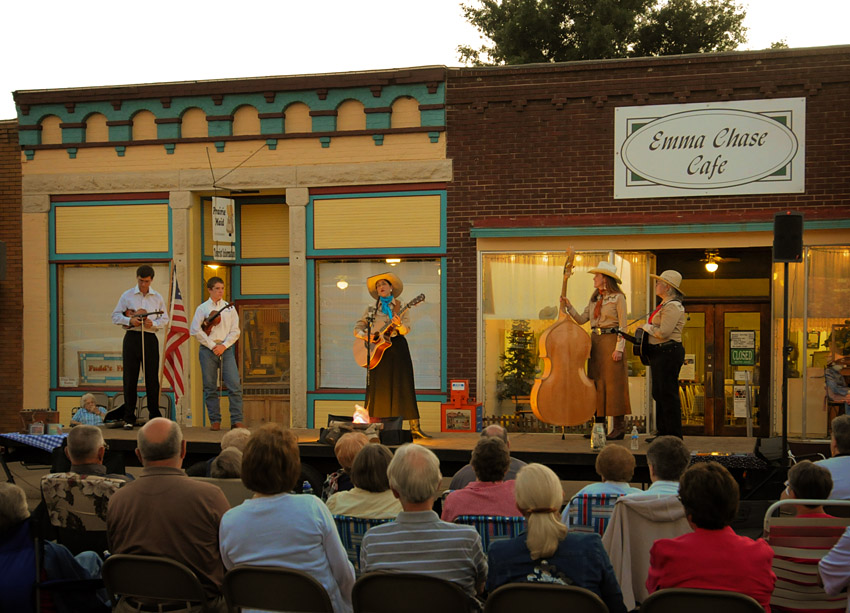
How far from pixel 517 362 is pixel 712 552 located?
8.92m

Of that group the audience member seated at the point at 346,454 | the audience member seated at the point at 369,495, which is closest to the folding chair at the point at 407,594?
the audience member seated at the point at 369,495

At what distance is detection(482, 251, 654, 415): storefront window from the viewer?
40.8 feet

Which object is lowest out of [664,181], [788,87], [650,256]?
[650,256]

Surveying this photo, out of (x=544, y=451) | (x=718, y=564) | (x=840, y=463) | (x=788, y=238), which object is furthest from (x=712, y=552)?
(x=788, y=238)

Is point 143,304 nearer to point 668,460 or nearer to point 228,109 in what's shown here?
point 228,109

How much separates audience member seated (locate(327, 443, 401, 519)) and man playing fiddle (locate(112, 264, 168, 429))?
21.7 ft

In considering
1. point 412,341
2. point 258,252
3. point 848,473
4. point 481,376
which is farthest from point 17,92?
point 848,473

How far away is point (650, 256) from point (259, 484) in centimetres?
945

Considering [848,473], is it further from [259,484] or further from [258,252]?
[258,252]

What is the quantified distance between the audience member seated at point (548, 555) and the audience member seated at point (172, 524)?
142 cm

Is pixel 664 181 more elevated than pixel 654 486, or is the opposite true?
pixel 664 181

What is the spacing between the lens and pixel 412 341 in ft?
42.3

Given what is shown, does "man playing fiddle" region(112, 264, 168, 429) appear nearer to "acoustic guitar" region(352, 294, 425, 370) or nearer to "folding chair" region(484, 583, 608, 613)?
"acoustic guitar" region(352, 294, 425, 370)

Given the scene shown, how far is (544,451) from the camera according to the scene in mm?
8664
